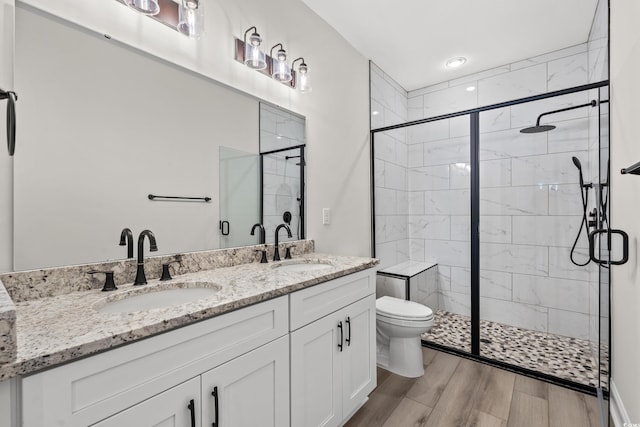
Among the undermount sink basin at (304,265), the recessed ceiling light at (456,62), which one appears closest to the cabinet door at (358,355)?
the undermount sink basin at (304,265)

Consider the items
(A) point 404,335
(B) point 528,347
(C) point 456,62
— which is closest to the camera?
(A) point 404,335

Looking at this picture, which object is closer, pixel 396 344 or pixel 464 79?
pixel 396 344

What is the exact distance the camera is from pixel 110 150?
1239 mm

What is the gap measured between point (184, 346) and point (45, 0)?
130 cm

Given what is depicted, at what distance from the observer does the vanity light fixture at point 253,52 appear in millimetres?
1689

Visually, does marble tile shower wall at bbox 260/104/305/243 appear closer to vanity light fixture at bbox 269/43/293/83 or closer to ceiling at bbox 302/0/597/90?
vanity light fixture at bbox 269/43/293/83

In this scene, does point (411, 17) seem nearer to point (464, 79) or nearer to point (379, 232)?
point (464, 79)

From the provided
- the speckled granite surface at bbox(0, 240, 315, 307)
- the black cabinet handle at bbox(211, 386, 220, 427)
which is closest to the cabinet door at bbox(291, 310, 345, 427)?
the black cabinet handle at bbox(211, 386, 220, 427)

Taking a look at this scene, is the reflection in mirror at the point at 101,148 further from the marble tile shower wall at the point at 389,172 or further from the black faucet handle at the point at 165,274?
the marble tile shower wall at the point at 389,172

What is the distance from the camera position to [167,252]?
141 cm

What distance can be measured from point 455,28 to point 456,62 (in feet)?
1.90

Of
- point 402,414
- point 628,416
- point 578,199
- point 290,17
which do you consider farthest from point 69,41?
point 578,199

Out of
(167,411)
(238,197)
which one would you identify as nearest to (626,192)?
(238,197)

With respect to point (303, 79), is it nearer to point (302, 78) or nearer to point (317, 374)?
point (302, 78)
